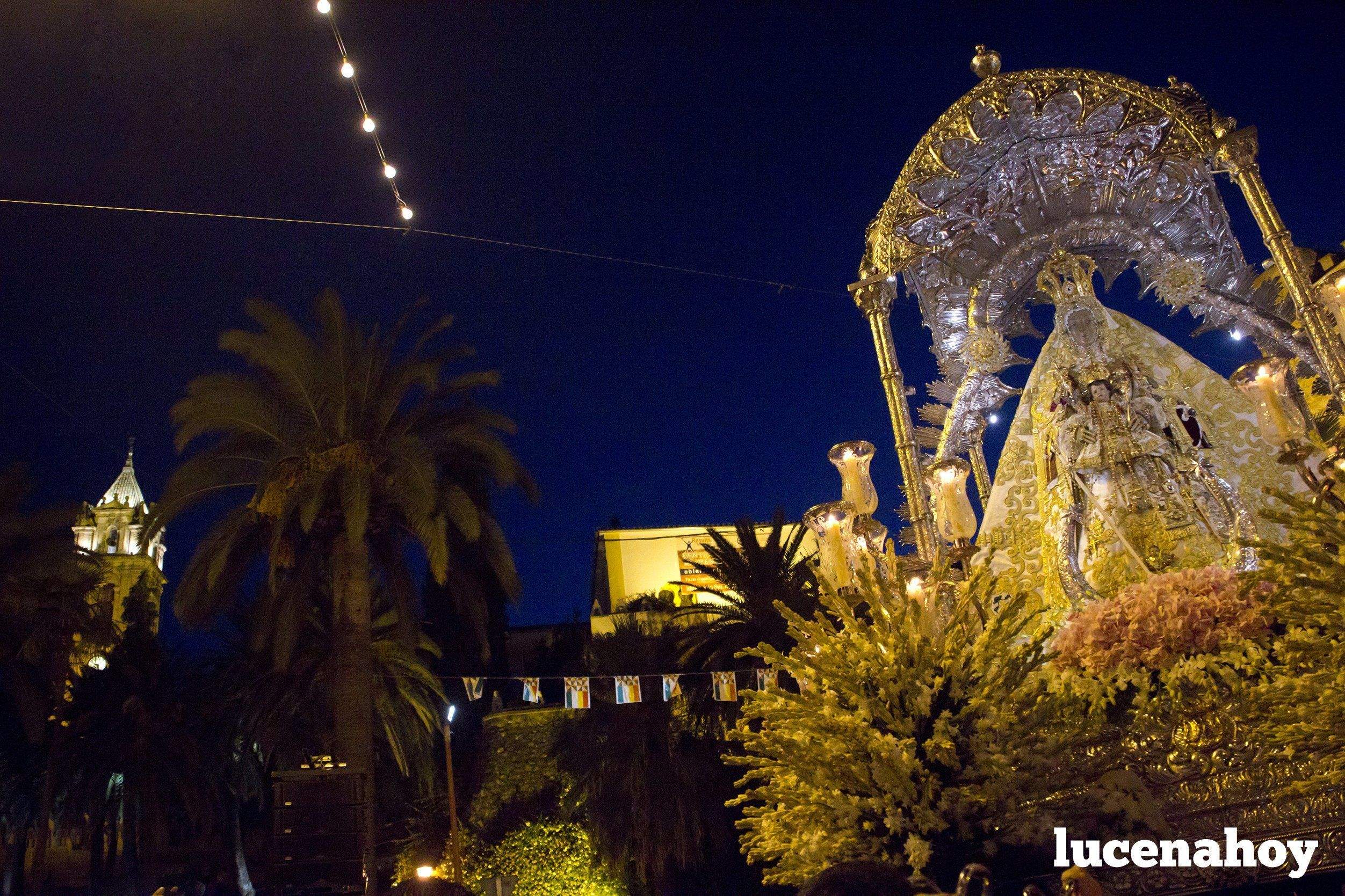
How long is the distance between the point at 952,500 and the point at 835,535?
130 cm

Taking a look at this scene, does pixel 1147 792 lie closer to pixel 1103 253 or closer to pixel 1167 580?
pixel 1167 580

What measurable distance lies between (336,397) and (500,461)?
8.57 feet

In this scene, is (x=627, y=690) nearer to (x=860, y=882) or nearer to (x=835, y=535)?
(x=835, y=535)

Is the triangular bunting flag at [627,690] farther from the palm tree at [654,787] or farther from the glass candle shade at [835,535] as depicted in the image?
the glass candle shade at [835,535]

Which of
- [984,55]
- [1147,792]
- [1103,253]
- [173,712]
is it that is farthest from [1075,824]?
[173,712]

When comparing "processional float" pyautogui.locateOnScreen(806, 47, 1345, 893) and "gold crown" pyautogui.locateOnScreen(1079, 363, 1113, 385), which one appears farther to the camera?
"gold crown" pyautogui.locateOnScreen(1079, 363, 1113, 385)

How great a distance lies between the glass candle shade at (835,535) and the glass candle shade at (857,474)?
21 cm

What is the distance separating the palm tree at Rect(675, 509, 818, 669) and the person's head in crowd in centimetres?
1585

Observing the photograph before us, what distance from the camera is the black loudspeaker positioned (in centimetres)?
914

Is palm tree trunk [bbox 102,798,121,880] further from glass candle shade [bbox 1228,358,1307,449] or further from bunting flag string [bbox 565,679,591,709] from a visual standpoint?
glass candle shade [bbox 1228,358,1307,449]

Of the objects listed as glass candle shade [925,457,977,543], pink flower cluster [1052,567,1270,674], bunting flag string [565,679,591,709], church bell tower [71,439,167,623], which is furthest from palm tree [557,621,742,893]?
A: church bell tower [71,439,167,623]

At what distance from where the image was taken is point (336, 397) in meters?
14.2

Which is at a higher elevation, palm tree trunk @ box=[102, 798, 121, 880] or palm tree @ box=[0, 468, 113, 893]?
palm tree @ box=[0, 468, 113, 893]

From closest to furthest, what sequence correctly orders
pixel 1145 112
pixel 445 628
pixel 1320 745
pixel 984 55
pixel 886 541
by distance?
1. pixel 1320 745
2. pixel 886 541
3. pixel 1145 112
4. pixel 984 55
5. pixel 445 628
